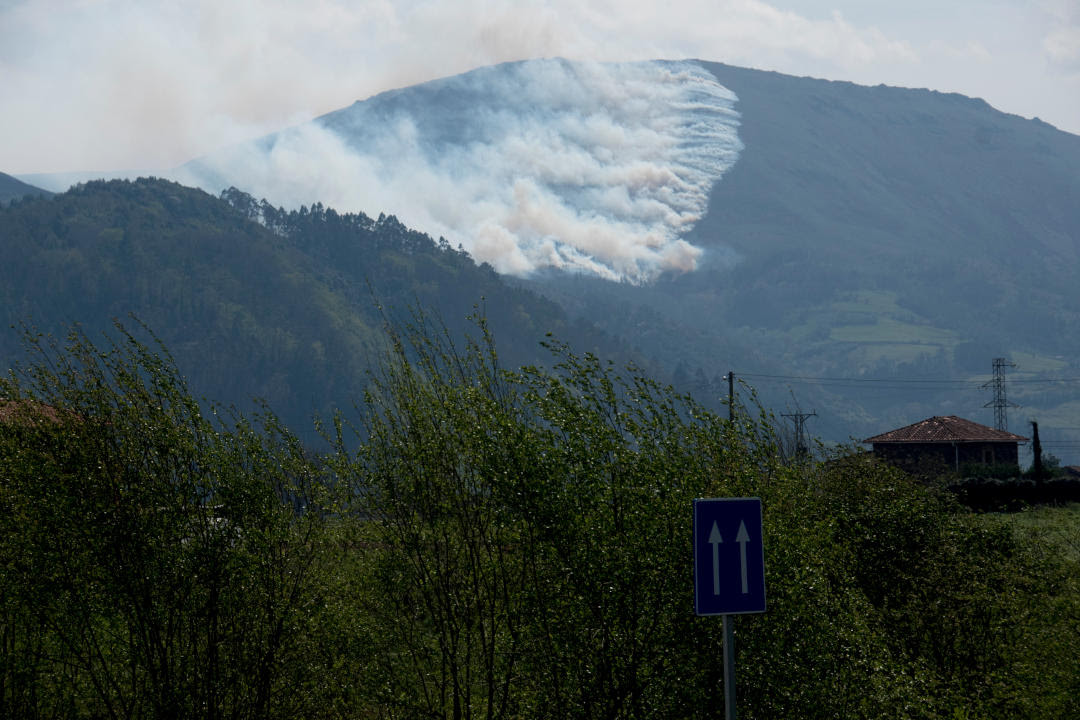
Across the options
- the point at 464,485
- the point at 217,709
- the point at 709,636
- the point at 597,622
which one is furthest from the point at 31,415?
the point at 709,636

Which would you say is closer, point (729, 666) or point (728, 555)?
point (729, 666)

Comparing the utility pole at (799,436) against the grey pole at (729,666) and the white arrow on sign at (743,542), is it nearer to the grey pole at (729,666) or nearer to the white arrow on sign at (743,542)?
the white arrow on sign at (743,542)

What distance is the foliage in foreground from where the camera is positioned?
20.4m

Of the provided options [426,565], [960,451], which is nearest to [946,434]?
[960,451]

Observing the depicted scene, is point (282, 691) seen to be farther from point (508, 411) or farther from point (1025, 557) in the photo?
point (1025, 557)

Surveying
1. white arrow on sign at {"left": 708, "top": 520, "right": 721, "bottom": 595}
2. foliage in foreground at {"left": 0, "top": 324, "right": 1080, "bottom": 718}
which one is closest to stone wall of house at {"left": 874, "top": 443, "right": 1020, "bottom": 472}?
foliage in foreground at {"left": 0, "top": 324, "right": 1080, "bottom": 718}

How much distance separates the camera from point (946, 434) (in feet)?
465

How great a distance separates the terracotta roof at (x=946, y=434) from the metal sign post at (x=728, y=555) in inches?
5205

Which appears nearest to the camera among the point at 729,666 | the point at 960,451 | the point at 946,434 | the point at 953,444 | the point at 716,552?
the point at 729,666

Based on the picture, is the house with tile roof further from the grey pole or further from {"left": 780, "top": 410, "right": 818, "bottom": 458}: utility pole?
the grey pole

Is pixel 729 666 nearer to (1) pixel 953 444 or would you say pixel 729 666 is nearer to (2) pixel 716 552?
(2) pixel 716 552

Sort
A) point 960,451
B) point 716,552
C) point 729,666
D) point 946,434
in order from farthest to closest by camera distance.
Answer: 1. point 946,434
2. point 960,451
3. point 716,552
4. point 729,666

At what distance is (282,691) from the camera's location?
24156 millimetres

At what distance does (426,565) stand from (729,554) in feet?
43.0
